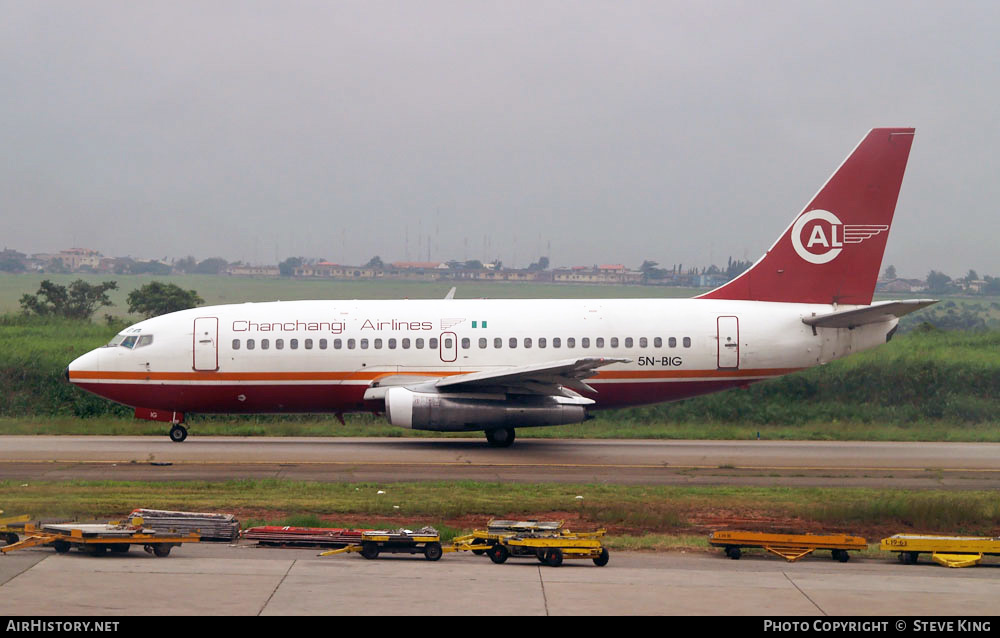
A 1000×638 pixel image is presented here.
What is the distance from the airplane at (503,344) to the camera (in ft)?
83.4

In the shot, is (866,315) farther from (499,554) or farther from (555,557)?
(499,554)

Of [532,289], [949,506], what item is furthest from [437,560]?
[532,289]

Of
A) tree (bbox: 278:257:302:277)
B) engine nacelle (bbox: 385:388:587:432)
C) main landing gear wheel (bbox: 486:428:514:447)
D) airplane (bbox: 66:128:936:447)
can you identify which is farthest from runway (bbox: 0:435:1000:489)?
tree (bbox: 278:257:302:277)

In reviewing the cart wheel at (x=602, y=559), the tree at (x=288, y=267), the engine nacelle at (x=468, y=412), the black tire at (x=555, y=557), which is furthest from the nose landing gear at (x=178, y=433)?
the tree at (x=288, y=267)

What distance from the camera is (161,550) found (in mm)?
12234

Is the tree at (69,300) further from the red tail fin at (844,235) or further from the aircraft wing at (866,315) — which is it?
the aircraft wing at (866,315)

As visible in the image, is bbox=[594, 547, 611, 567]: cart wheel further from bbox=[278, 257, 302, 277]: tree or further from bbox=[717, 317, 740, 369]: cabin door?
bbox=[278, 257, 302, 277]: tree

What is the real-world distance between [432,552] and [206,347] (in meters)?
14.7

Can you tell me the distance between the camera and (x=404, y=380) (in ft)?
82.9

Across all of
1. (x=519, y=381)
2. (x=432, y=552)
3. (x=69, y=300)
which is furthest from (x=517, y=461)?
(x=69, y=300)

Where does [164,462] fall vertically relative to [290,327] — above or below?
below
